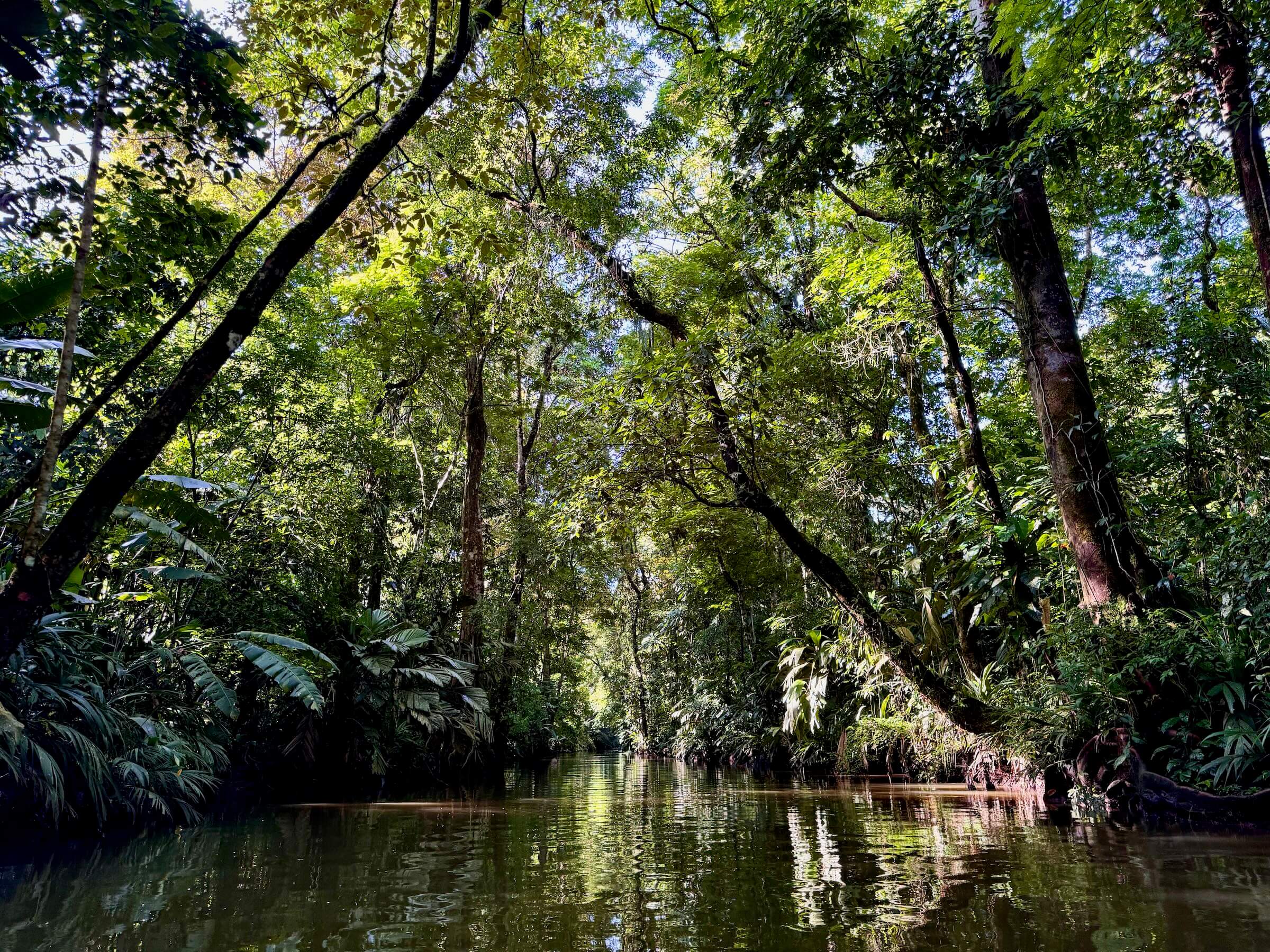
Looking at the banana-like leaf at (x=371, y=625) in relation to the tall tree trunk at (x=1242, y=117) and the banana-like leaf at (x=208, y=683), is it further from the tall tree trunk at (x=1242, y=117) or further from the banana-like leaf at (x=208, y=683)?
the tall tree trunk at (x=1242, y=117)

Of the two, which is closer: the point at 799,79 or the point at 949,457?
the point at 799,79

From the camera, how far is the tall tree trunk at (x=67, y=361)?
2.77m

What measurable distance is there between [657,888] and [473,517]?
10.5 m

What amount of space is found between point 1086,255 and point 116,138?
56.8ft

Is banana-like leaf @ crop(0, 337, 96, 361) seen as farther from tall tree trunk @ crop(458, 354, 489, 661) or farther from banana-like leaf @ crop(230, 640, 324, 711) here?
tall tree trunk @ crop(458, 354, 489, 661)

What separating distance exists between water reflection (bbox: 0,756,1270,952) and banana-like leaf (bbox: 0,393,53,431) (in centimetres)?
299

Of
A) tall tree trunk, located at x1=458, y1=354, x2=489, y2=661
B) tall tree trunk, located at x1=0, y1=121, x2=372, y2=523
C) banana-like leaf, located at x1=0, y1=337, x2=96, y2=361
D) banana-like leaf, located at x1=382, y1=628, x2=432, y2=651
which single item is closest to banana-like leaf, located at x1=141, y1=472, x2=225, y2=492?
banana-like leaf, located at x1=0, y1=337, x2=96, y2=361

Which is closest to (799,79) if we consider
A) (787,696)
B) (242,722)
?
(787,696)

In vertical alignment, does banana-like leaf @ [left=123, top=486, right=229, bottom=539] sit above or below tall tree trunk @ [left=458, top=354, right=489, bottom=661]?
below

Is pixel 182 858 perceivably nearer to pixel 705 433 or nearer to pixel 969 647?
pixel 705 433

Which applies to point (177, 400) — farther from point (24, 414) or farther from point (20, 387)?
point (20, 387)

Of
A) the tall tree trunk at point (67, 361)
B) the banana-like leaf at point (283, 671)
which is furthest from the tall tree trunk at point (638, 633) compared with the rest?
the tall tree trunk at point (67, 361)

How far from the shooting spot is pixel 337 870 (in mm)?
3848

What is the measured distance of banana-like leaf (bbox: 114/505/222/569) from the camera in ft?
20.6
